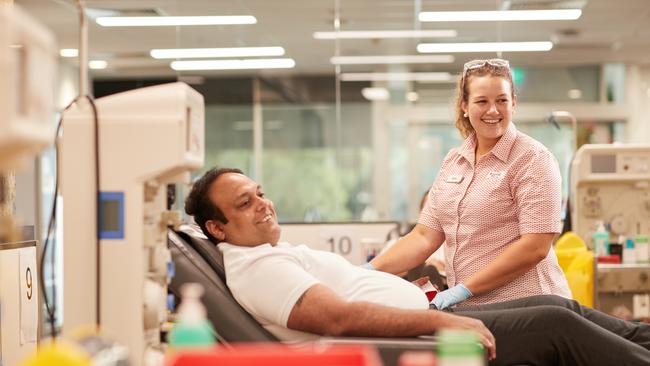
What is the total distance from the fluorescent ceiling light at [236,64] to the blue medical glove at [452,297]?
463 cm

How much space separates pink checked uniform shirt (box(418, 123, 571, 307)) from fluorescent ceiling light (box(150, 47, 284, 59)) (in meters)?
4.30

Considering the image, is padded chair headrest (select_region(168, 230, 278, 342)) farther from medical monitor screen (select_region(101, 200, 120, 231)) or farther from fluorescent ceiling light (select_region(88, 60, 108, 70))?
fluorescent ceiling light (select_region(88, 60, 108, 70))

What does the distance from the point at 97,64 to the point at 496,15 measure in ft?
11.6

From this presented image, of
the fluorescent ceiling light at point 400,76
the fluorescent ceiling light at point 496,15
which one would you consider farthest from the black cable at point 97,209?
the fluorescent ceiling light at point 400,76

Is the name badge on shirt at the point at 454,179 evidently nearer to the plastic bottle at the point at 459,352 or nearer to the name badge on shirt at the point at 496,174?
the name badge on shirt at the point at 496,174

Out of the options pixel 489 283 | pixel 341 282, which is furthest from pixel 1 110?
pixel 489 283

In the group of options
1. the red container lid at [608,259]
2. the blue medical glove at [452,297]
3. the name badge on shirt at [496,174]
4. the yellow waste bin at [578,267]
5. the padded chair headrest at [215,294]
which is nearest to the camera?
the padded chair headrest at [215,294]

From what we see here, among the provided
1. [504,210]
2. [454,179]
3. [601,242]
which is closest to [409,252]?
[454,179]

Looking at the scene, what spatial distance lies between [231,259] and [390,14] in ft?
15.5

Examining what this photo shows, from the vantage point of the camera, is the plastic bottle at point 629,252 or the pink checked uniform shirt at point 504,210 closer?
the pink checked uniform shirt at point 504,210

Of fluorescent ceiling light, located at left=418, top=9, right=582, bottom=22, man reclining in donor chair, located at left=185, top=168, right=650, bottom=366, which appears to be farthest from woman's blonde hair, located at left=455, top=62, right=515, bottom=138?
fluorescent ceiling light, located at left=418, top=9, right=582, bottom=22

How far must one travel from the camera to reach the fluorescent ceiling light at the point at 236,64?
673 centimetres

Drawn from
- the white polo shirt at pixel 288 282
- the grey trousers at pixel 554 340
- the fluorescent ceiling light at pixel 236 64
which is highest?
the fluorescent ceiling light at pixel 236 64

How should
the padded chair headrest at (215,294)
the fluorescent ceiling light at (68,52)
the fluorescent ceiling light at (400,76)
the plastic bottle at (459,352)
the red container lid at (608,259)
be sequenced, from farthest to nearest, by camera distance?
the fluorescent ceiling light at (400,76)
the fluorescent ceiling light at (68,52)
the red container lid at (608,259)
the padded chair headrest at (215,294)
the plastic bottle at (459,352)
